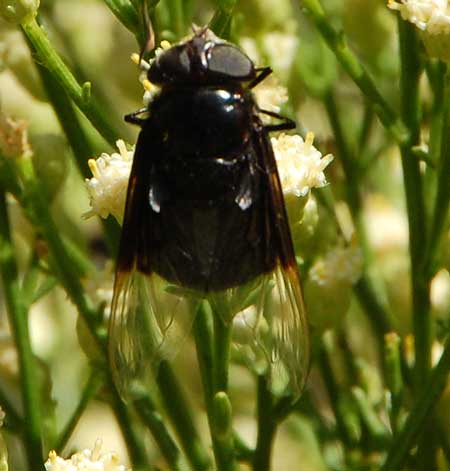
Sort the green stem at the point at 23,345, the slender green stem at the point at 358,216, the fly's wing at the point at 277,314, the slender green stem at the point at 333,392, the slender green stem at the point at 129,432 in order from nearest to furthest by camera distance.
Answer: the fly's wing at the point at 277,314, the green stem at the point at 23,345, the slender green stem at the point at 129,432, the slender green stem at the point at 333,392, the slender green stem at the point at 358,216

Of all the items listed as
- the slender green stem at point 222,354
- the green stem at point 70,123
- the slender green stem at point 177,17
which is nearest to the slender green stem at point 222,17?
the slender green stem at point 177,17

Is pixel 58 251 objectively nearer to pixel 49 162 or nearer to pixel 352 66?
pixel 49 162

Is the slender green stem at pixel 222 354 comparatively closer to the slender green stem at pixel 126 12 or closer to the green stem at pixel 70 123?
the green stem at pixel 70 123

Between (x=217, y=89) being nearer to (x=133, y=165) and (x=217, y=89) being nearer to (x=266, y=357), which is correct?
(x=133, y=165)

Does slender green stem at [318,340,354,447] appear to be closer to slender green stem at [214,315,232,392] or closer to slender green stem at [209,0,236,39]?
slender green stem at [214,315,232,392]

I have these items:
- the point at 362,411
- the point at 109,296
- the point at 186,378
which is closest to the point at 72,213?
the point at 186,378

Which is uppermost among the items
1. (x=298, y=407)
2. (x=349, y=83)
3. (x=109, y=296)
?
(x=349, y=83)
